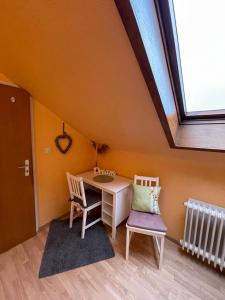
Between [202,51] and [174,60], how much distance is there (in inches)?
8.1

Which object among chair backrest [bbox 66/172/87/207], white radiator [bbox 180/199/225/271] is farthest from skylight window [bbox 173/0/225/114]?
chair backrest [bbox 66/172/87/207]

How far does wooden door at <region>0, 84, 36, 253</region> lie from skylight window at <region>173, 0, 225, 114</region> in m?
1.79

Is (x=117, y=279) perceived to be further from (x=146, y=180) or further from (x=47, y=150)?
(x=47, y=150)

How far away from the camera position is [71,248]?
1918mm

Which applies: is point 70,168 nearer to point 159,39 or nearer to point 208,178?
point 208,178

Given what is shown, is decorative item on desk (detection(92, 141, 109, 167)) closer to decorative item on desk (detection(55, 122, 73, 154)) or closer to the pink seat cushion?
decorative item on desk (detection(55, 122, 73, 154))

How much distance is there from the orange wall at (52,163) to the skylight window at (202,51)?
5.82 feet

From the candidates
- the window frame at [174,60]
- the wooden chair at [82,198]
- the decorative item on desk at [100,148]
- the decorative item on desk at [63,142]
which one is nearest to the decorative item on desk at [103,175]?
the wooden chair at [82,198]

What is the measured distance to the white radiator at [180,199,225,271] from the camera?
154 centimetres

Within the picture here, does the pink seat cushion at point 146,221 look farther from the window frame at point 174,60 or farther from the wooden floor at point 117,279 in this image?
the window frame at point 174,60

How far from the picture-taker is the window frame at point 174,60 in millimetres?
889

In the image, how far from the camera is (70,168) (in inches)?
103

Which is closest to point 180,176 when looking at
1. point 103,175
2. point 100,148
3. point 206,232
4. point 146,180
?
point 146,180

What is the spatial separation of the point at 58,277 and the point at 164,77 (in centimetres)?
214
